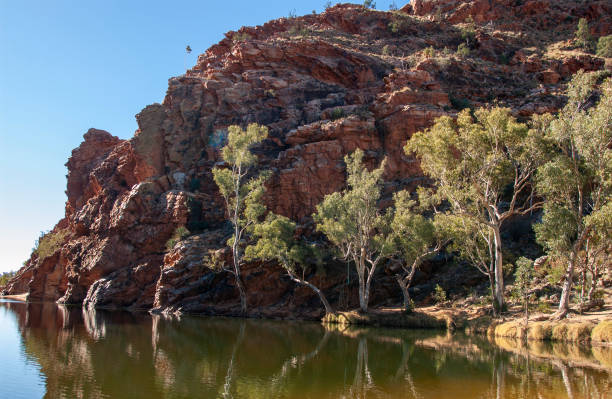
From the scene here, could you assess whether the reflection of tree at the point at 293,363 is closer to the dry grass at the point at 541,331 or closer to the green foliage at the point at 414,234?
the dry grass at the point at 541,331

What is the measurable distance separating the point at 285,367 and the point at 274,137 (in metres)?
42.5

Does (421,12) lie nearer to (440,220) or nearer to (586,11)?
(586,11)

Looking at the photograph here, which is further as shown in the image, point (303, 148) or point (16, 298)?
point (16, 298)

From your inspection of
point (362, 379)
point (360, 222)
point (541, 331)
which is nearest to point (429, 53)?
point (360, 222)

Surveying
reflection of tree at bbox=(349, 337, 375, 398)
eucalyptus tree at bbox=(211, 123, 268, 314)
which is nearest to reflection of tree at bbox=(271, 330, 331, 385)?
reflection of tree at bbox=(349, 337, 375, 398)

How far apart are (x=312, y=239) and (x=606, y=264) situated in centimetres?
2635

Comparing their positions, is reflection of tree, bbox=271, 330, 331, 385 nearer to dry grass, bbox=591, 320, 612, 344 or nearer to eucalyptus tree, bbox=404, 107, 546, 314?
eucalyptus tree, bbox=404, 107, 546, 314

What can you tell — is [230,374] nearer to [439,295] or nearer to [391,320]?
[391,320]

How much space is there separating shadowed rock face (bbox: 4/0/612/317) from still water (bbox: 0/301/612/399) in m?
17.6

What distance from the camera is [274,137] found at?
5603 centimetres

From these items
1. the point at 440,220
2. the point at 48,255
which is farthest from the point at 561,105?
the point at 48,255

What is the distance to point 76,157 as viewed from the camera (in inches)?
3113

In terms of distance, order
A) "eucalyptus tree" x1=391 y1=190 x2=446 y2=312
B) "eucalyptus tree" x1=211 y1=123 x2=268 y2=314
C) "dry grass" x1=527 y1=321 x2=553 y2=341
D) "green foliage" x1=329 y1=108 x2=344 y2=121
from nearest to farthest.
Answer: "dry grass" x1=527 y1=321 x2=553 y2=341 → "eucalyptus tree" x1=391 y1=190 x2=446 y2=312 → "eucalyptus tree" x1=211 y1=123 x2=268 y2=314 → "green foliage" x1=329 y1=108 x2=344 y2=121

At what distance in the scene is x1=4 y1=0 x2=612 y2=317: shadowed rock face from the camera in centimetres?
4653
